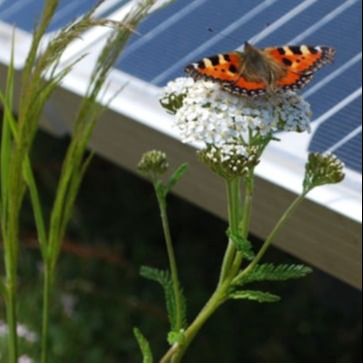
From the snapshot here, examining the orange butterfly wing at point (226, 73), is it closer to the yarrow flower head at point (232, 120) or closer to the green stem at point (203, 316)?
the yarrow flower head at point (232, 120)

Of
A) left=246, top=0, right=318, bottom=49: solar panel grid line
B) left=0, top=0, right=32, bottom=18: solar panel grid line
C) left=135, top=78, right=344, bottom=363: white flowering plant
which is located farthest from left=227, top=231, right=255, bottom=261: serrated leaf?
left=0, top=0, right=32, bottom=18: solar panel grid line

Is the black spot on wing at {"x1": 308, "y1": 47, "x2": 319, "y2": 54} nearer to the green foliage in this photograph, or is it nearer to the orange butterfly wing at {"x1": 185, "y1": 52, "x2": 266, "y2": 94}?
the orange butterfly wing at {"x1": 185, "y1": 52, "x2": 266, "y2": 94}

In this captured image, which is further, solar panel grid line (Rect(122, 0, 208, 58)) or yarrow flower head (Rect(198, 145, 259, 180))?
solar panel grid line (Rect(122, 0, 208, 58))

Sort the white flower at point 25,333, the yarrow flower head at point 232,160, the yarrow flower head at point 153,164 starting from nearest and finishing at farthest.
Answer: the yarrow flower head at point 232,160, the yarrow flower head at point 153,164, the white flower at point 25,333

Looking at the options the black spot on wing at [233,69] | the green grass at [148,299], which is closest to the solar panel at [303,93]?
the green grass at [148,299]

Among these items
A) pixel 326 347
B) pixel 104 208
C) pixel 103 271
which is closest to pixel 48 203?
pixel 104 208

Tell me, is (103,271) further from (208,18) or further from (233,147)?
(233,147)
